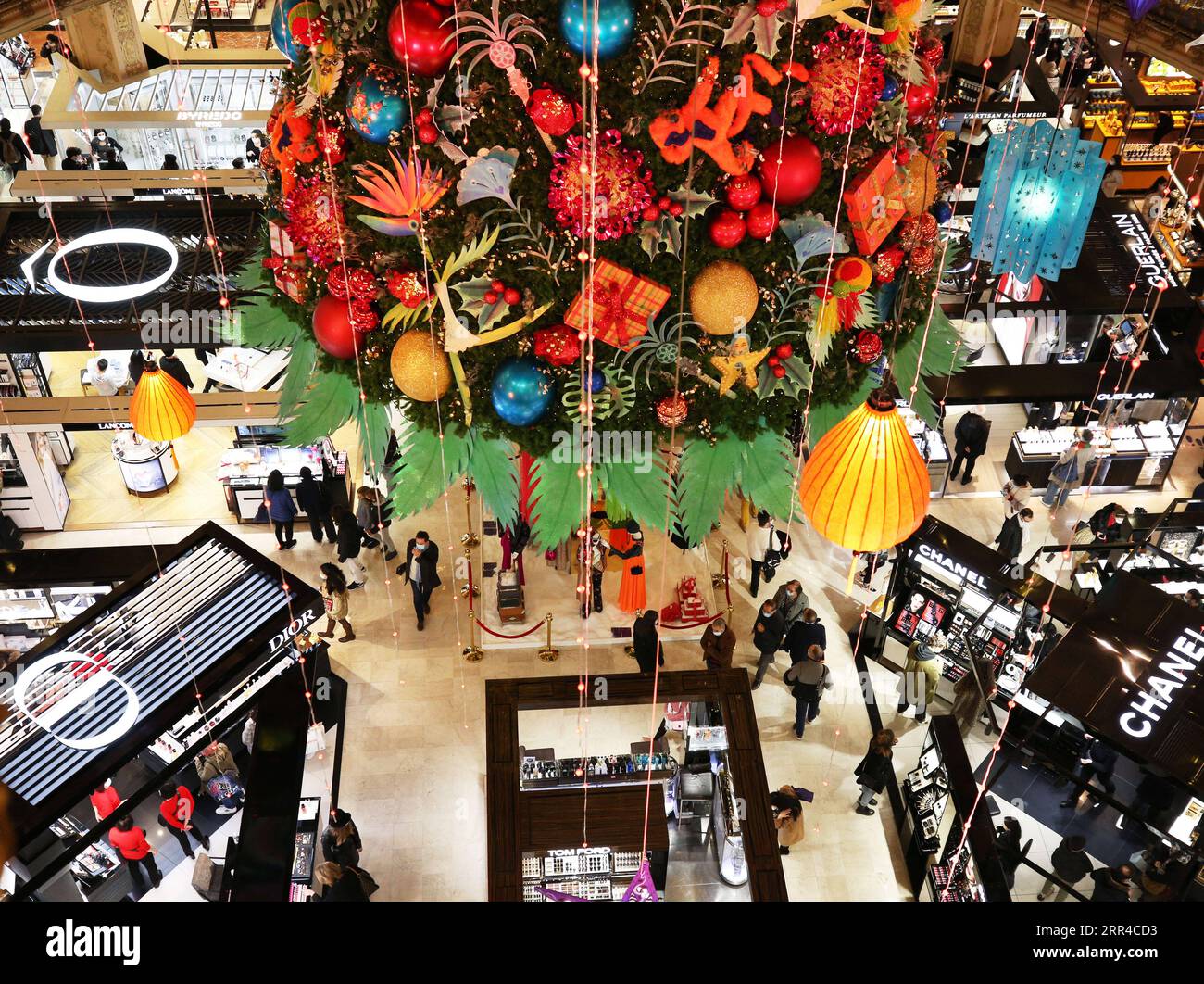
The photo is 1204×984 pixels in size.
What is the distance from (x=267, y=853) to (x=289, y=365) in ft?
11.6

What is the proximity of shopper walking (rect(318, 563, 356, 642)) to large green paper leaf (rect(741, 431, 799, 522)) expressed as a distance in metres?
4.84

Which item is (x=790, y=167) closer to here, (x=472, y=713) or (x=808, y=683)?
(x=808, y=683)

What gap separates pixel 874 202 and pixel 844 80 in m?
0.55

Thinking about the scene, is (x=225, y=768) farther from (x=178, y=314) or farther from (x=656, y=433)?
(x=656, y=433)

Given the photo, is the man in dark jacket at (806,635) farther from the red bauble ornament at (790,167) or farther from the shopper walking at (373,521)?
the red bauble ornament at (790,167)

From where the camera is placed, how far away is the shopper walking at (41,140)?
15633 mm

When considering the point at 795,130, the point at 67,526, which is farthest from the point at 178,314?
the point at 795,130

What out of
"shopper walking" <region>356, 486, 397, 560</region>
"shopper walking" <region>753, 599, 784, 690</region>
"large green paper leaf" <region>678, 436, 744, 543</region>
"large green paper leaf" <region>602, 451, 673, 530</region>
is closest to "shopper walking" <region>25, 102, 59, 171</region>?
"shopper walking" <region>356, 486, 397, 560</region>

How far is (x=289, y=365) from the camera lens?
253 inches

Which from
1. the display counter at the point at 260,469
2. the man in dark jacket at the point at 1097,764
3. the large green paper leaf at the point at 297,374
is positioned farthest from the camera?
the display counter at the point at 260,469

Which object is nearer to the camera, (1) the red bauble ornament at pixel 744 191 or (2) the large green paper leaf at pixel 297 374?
(1) the red bauble ornament at pixel 744 191

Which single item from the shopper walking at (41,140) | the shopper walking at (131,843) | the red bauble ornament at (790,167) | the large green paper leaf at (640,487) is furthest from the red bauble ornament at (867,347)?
the shopper walking at (41,140)

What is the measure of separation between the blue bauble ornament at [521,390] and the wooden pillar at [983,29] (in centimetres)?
1151

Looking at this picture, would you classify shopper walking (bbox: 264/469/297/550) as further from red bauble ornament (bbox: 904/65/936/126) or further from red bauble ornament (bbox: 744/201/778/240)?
red bauble ornament (bbox: 904/65/936/126)
